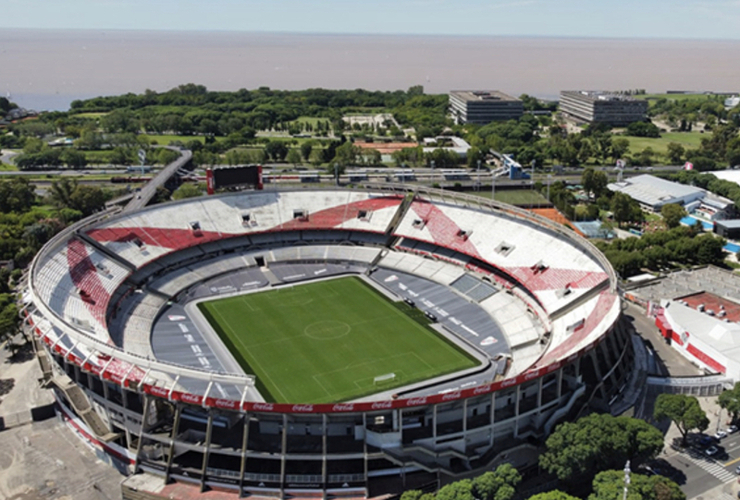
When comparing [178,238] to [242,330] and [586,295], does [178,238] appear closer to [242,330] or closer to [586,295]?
[242,330]

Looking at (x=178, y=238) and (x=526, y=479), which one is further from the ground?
(x=178, y=238)

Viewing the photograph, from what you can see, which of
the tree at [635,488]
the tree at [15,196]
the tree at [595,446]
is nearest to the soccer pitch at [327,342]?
the tree at [595,446]

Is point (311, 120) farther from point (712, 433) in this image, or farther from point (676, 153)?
point (712, 433)

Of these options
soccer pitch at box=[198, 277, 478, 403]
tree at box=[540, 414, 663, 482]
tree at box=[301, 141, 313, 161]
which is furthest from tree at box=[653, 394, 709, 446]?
tree at box=[301, 141, 313, 161]

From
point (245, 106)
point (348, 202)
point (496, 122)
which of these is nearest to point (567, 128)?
point (496, 122)

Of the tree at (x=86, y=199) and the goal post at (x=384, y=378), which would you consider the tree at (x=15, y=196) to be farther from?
the goal post at (x=384, y=378)
